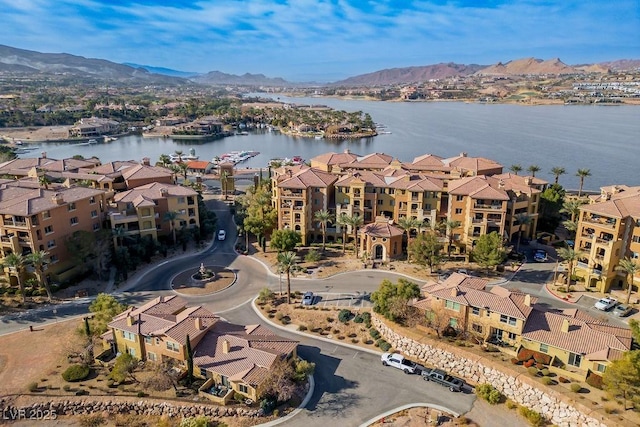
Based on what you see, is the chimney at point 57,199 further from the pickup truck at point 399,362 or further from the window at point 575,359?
the window at point 575,359

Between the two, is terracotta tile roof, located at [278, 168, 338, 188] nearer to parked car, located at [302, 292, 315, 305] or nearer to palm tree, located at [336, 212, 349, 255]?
palm tree, located at [336, 212, 349, 255]

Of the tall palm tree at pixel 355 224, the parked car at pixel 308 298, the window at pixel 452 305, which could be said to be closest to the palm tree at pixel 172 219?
the parked car at pixel 308 298

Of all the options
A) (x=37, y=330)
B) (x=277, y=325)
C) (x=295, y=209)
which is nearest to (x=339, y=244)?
(x=295, y=209)

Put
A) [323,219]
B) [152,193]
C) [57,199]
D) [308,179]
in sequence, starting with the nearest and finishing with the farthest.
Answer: [57,199] < [323,219] < [152,193] < [308,179]

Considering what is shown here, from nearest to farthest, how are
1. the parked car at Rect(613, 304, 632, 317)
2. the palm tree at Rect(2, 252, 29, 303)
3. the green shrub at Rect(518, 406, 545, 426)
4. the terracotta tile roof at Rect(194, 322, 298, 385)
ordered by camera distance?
the green shrub at Rect(518, 406, 545, 426) < the terracotta tile roof at Rect(194, 322, 298, 385) < the parked car at Rect(613, 304, 632, 317) < the palm tree at Rect(2, 252, 29, 303)

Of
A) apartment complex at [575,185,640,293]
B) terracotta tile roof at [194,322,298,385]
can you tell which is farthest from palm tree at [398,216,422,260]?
terracotta tile roof at [194,322,298,385]

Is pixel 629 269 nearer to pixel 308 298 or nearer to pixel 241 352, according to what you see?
pixel 308 298

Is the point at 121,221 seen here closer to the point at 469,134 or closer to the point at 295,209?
the point at 295,209

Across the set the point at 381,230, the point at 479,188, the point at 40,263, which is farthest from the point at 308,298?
the point at 40,263
